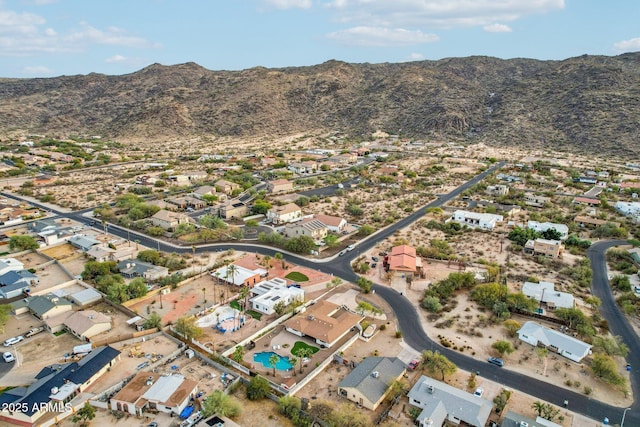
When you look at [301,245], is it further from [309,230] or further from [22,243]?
[22,243]

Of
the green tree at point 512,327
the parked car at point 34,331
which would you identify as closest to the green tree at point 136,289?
the parked car at point 34,331

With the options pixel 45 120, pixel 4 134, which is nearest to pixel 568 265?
pixel 4 134

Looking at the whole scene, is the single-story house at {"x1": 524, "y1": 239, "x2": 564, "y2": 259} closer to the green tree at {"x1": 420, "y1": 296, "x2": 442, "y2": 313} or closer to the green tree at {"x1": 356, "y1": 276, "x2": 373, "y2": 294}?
the green tree at {"x1": 420, "y1": 296, "x2": 442, "y2": 313}

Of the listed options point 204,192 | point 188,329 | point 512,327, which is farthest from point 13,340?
point 204,192

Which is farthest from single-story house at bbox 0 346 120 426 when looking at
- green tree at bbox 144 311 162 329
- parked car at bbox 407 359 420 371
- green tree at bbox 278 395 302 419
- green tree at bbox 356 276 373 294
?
green tree at bbox 356 276 373 294

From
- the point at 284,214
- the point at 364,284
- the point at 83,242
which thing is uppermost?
the point at 284,214
